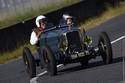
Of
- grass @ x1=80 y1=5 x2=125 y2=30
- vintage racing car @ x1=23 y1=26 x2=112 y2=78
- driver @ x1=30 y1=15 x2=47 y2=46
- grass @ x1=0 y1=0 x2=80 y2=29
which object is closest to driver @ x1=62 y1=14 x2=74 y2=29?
vintage racing car @ x1=23 y1=26 x2=112 y2=78

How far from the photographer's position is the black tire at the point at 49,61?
16391 mm

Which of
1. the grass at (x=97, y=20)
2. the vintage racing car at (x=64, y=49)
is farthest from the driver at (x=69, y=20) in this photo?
the grass at (x=97, y=20)

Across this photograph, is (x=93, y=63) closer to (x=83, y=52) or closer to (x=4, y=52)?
(x=83, y=52)

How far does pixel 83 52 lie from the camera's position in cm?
1684

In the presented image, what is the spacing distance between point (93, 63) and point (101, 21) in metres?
13.8

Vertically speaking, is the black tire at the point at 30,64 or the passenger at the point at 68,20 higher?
the passenger at the point at 68,20

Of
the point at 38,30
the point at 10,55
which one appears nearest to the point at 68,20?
the point at 38,30

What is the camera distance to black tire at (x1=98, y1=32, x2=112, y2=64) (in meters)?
17.0

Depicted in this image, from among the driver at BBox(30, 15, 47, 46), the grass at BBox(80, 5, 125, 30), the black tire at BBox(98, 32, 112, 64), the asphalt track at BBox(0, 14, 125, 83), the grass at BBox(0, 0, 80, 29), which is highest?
the grass at BBox(0, 0, 80, 29)

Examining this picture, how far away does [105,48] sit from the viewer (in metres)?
17.1

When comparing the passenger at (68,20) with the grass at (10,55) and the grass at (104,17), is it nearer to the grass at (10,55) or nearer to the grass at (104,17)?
the grass at (10,55)

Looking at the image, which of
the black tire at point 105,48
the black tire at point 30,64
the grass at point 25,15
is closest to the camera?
the black tire at point 105,48

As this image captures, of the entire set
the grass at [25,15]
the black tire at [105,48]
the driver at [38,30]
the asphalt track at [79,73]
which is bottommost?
the asphalt track at [79,73]

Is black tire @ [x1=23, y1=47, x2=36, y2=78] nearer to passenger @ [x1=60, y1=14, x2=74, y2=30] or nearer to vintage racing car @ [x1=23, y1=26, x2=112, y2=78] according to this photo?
vintage racing car @ [x1=23, y1=26, x2=112, y2=78]
